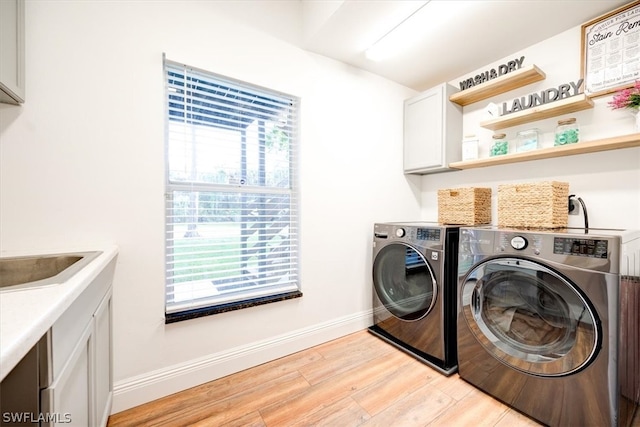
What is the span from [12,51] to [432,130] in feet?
8.65

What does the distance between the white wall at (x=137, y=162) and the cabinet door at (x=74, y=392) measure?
0.55 m

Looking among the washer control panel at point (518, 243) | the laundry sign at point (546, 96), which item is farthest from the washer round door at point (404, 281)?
the laundry sign at point (546, 96)

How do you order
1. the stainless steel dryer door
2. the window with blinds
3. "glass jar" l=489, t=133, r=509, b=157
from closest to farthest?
the stainless steel dryer door < the window with blinds < "glass jar" l=489, t=133, r=509, b=157

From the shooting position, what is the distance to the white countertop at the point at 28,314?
41 cm

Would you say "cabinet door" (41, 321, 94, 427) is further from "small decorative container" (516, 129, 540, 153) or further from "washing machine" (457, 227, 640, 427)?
"small decorative container" (516, 129, 540, 153)

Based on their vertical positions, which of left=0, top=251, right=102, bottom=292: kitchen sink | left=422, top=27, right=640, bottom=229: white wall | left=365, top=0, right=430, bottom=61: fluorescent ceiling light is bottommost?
left=0, top=251, right=102, bottom=292: kitchen sink

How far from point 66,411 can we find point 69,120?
4.21 ft

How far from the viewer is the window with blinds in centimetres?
157

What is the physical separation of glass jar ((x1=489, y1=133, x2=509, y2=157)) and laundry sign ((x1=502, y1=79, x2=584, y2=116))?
184 millimetres

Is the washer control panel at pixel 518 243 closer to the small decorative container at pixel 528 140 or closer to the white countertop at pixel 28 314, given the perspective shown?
the small decorative container at pixel 528 140

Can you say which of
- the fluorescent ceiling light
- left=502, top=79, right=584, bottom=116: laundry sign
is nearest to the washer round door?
left=502, top=79, right=584, bottom=116: laundry sign

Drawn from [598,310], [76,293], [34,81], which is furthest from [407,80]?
[76,293]

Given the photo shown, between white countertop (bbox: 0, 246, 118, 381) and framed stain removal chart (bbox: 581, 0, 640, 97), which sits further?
framed stain removal chart (bbox: 581, 0, 640, 97)

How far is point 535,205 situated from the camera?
1638mm
